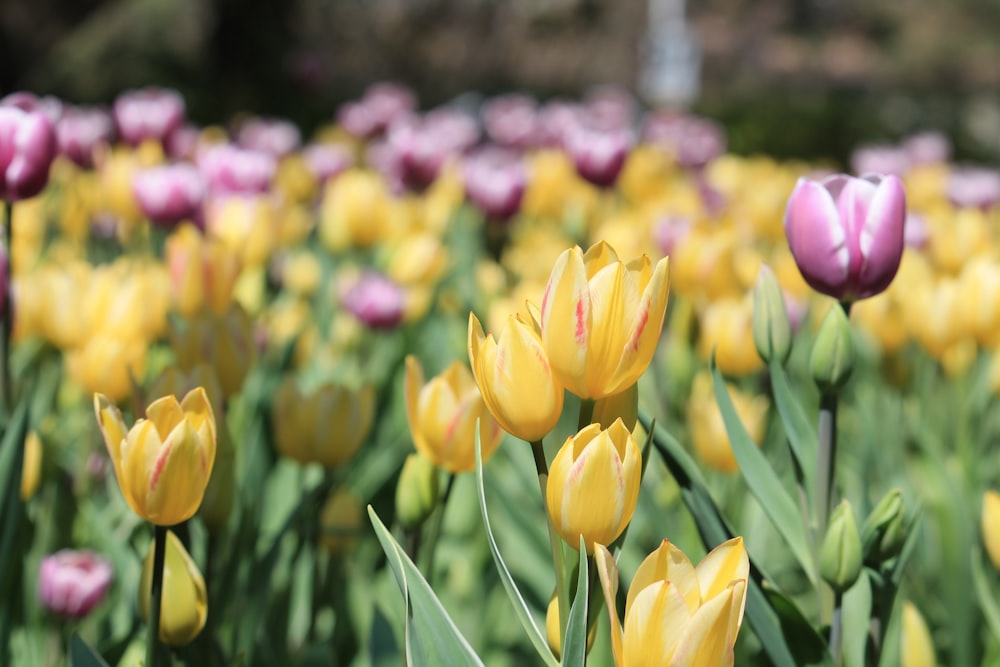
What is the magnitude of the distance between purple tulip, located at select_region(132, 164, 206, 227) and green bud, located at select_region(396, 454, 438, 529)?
109cm

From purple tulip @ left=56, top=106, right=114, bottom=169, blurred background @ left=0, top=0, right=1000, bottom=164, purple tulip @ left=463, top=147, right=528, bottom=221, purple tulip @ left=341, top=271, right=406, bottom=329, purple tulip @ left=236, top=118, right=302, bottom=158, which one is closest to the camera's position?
purple tulip @ left=341, top=271, right=406, bottom=329

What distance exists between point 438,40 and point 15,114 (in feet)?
53.3

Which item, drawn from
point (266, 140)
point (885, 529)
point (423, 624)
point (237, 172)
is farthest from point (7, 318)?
point (266, 140)

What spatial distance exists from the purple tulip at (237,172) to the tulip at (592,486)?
1708mm

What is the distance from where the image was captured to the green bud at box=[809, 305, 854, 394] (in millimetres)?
814

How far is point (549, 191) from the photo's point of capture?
2773 millimetres

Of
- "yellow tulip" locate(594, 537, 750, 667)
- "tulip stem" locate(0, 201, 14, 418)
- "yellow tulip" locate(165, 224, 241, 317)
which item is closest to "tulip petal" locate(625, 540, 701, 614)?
"yellow tulip" locate(594, 537, 750, 667)

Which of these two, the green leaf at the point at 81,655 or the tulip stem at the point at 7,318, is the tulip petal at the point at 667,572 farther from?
the tulip stem at the point at 7,318

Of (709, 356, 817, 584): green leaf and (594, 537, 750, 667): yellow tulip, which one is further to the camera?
(709, 356, 817, 584): green leaf

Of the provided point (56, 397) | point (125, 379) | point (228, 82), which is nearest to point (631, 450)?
point (125, 379)

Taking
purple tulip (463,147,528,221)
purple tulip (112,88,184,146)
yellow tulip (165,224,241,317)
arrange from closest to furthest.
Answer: yellow tulip (165,224,241,317), purple tulip (463,147,528,221), purple tulip (112,88,184,146)

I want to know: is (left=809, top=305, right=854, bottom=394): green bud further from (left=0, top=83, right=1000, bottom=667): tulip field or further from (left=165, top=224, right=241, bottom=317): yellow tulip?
(left=165, top=224, right=241, bottom=317): yellow tulip

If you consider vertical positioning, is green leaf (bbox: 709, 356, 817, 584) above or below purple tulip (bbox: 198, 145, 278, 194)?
below

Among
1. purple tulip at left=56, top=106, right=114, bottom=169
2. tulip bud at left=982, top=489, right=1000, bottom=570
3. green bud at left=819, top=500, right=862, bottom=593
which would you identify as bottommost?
tulip bud at left=982, top=489, right=1000, bottom=570
